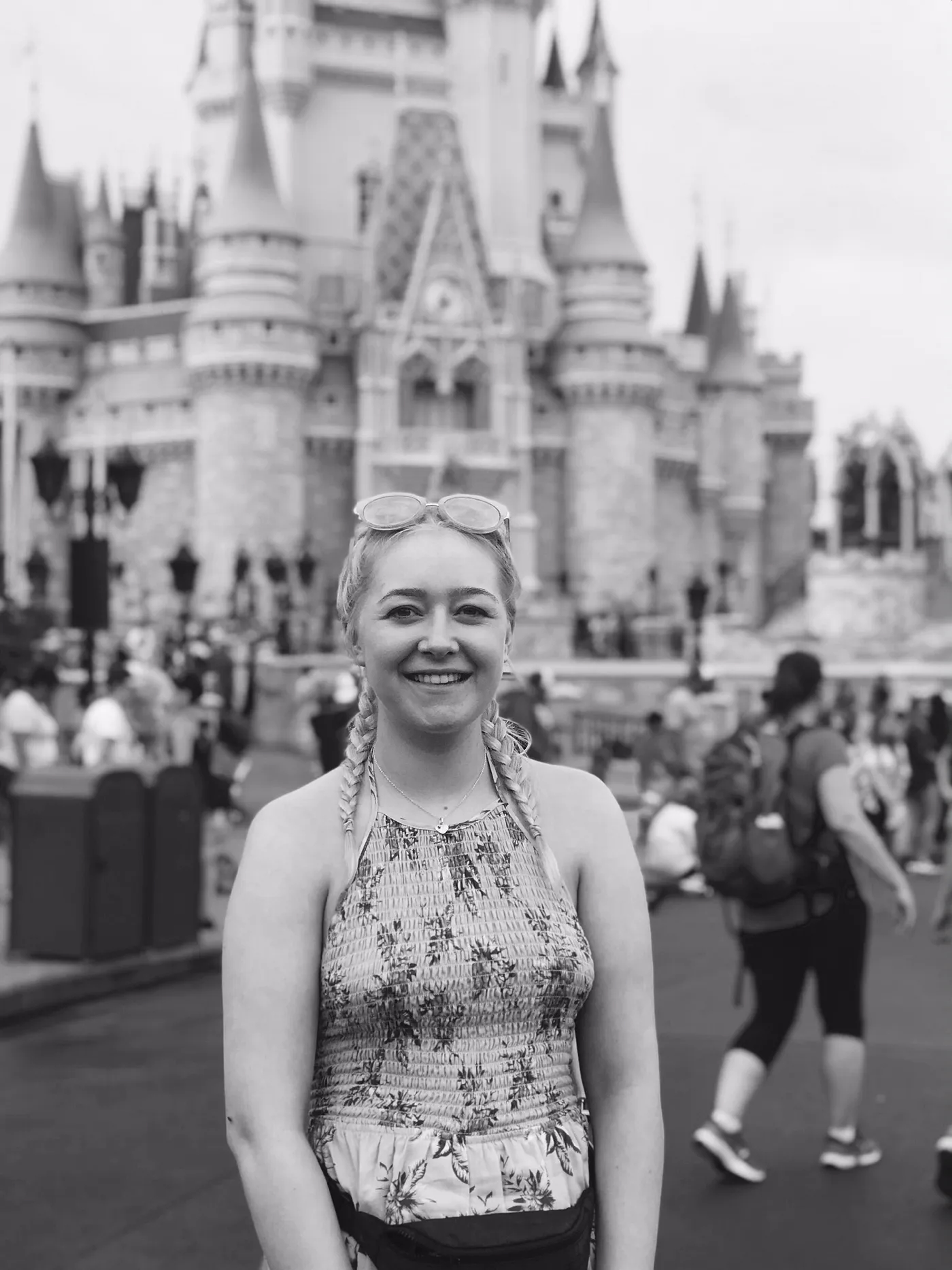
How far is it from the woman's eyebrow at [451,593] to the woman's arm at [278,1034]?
273mm

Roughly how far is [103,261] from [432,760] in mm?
46524

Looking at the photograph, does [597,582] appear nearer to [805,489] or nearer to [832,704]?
[805,489]

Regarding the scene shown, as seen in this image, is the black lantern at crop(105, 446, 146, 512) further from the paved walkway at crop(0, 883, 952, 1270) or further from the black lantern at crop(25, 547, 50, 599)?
the paved walkway at crop(0, 883, 952, 1270)

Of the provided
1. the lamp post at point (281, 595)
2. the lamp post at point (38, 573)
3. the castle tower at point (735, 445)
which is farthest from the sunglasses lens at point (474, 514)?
the castle tower at point (735, 445)

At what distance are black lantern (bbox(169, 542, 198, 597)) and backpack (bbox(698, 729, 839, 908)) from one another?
19.1 m

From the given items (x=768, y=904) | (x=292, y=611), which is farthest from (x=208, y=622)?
(x=768, y=904)

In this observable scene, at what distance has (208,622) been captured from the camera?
37094mm

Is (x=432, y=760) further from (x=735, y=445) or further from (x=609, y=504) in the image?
(x=735, y=445)

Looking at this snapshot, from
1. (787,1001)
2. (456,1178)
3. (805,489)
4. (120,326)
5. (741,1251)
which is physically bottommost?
(741,1251)

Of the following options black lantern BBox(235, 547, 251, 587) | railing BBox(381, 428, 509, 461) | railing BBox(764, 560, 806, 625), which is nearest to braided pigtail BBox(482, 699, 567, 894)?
black lantern BBox(235, 547, 251, 587)

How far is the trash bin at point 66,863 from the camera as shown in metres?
7.97

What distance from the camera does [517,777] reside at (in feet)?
7.48

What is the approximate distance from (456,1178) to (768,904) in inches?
119

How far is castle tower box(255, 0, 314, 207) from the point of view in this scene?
44219mm
